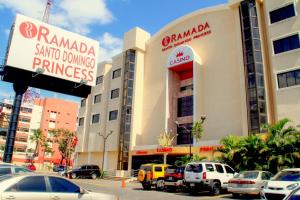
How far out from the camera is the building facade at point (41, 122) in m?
87.1

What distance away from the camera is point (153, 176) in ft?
69.7

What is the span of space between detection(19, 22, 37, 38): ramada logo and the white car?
701 inches

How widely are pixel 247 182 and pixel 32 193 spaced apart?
36.7ft

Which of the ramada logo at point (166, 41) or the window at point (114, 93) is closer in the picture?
the ramada logo at point (166, 41)

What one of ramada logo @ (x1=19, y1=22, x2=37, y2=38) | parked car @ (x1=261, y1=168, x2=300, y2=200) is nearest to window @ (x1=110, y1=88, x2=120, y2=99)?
ramada logo @ (x1=19, y1=22, x2=37, y2=38)

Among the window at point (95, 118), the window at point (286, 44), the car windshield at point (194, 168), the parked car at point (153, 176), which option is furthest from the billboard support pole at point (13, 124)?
the window at point (95, 118)

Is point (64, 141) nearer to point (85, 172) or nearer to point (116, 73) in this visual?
point (116, 73)

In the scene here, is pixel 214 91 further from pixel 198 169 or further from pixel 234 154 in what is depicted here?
pixel 198 169

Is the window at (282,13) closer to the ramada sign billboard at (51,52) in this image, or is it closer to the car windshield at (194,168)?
the ramada sign billboard at (51,52)

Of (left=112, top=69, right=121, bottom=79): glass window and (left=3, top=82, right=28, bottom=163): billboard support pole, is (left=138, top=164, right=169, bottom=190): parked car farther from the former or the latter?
(left=112, top=69, right=121, bottom=79): glass window

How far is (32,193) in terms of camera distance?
24.0 ft

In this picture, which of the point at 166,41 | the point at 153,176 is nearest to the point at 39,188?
the point at 153,176

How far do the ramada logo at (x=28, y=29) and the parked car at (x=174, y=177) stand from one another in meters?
14.7

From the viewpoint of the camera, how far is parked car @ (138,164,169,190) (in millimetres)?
20875
